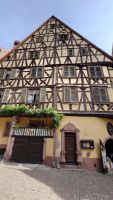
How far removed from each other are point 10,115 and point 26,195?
8.20 metres

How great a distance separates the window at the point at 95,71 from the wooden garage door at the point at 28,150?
26.6 feet

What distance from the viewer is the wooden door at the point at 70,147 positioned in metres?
11.9

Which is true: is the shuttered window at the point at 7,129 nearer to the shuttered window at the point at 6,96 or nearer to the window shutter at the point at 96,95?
the shuttered window at the point at 6,96

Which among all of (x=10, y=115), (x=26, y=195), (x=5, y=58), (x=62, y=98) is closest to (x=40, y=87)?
(x=62, y=98)

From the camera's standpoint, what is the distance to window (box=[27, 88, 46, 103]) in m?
14.3

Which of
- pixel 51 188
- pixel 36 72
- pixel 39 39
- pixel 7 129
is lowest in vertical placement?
pixel 51 188

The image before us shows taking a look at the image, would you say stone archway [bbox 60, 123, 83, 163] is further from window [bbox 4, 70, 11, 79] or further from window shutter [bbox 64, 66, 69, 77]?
window [bbox 4, 70, 11, 79]

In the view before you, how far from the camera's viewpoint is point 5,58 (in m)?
18.1

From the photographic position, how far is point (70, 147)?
12297mm

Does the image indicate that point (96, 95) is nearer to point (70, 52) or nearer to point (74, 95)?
point (74, 95)

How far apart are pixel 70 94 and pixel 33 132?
469cm

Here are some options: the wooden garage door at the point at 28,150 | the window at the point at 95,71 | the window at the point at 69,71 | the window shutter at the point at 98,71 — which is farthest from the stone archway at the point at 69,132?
the window shutter at the point at 98,71

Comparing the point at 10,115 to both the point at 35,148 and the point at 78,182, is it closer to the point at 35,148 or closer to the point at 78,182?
the point at 35,148

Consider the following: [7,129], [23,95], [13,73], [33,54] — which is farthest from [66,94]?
[33,54]
